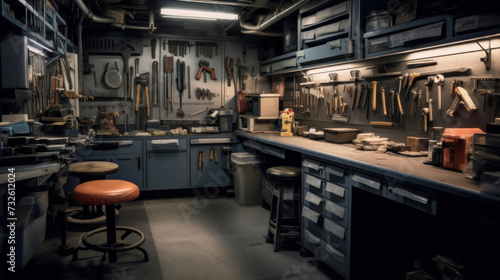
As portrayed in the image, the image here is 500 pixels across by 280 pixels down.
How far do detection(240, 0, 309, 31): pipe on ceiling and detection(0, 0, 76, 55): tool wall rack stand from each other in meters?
2.37

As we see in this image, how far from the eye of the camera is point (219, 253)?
3.48 meters

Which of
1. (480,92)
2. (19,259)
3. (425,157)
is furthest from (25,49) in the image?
(480,92)

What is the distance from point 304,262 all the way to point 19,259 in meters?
2.12

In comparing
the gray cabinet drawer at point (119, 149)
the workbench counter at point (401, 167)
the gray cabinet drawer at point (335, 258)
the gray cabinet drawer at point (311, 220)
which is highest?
the workbench counter at point (401, 167)

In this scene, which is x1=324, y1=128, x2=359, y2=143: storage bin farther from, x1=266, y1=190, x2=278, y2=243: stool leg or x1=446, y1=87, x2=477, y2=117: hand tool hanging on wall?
x1=446, y1=87, x2=477, y2=117: hand tool hanging on wall

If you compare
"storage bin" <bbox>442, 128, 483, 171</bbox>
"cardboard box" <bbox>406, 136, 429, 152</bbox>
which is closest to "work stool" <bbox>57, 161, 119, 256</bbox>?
"cardboard box" <bbox>406, 136, 429, 152</bbox>

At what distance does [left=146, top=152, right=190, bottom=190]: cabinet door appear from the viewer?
17.5 feet

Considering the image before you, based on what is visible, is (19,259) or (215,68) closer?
(19,259)

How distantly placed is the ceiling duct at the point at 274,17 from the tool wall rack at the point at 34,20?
2365mm

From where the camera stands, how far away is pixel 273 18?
4750 mm

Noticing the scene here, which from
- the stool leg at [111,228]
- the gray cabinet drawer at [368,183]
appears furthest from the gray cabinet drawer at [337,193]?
the stool leg at [111,228]

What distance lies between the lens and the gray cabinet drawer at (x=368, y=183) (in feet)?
8.12

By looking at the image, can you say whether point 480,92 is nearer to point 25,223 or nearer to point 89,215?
point 25,223

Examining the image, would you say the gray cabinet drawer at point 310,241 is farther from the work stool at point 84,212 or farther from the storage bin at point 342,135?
the work stool at point 84,212
